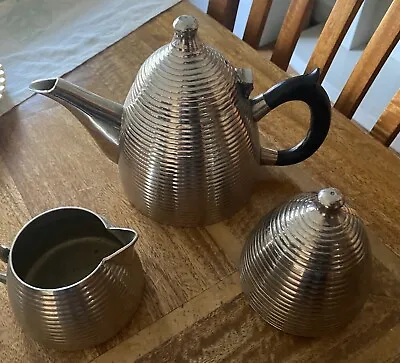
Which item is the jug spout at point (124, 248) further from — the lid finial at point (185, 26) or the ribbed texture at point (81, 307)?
the lid finial at point (185, 26)

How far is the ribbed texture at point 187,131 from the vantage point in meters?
0.46

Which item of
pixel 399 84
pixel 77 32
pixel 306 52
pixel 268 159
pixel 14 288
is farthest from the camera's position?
pixel 306 52

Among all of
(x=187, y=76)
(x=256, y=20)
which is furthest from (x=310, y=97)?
(x=256, y=20)

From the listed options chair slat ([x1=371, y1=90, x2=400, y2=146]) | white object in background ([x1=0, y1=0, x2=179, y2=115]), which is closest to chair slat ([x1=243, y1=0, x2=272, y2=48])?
white object in background ([x1=0, y1=0, x2=179, y2=115])

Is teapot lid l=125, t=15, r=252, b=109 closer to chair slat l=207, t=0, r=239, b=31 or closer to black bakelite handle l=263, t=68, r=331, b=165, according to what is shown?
black bakelite handle l=263, t=68, r=331, b=165

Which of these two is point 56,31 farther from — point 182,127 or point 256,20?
point 182,127

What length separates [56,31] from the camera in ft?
2.52

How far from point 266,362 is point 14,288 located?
0.69 feet

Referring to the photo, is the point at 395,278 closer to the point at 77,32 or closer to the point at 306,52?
the point at 77,32

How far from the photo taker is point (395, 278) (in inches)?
21.0

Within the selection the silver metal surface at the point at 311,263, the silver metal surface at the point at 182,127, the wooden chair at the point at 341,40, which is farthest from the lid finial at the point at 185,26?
the wooden chair at the point at 341,40

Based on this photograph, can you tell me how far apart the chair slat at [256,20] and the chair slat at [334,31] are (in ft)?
0.31

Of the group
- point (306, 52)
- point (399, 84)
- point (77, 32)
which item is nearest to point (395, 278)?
point (77, 32)

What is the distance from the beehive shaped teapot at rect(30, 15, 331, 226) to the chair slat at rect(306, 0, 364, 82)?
224mm
